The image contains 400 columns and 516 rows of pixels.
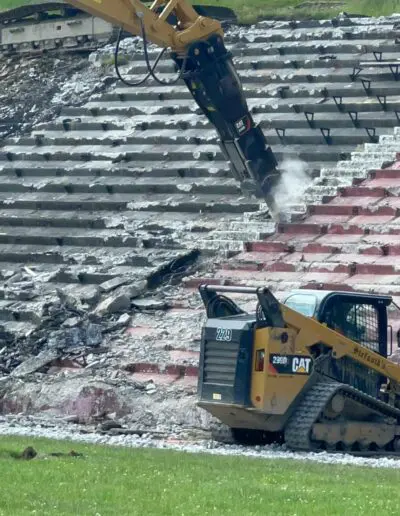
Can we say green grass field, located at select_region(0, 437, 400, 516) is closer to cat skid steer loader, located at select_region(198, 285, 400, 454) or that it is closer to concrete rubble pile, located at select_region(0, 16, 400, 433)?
cat skid steer loader, located at select_region(198, 285, 400, 454)

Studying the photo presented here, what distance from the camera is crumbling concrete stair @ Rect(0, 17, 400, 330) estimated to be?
1072 inches

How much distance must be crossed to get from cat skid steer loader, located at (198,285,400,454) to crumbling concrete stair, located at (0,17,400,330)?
721 centimetres

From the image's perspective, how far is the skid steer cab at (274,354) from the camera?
695 inches

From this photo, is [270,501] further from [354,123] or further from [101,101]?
[101,101]

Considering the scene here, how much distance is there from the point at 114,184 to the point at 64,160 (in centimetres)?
270

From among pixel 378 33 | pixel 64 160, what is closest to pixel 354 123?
pixel 378 33

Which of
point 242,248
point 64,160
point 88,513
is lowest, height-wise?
point 88,513

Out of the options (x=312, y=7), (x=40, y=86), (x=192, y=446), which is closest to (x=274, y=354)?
(x=192, y=446)

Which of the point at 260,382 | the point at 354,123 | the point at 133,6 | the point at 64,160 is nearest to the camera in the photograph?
the point at 260,382

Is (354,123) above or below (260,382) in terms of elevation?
above

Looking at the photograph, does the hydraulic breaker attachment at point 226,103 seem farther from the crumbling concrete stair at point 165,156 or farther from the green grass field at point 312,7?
the green grass field at point 312,7

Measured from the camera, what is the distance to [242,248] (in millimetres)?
25938

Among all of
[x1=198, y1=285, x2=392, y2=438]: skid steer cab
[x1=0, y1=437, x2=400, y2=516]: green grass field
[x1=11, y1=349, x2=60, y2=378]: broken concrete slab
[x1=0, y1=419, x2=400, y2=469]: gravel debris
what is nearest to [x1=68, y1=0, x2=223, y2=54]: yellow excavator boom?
[x1=11, y1=349, x2=60, y2=378]: broken concrete slab

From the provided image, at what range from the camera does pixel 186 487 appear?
12.9 meters
